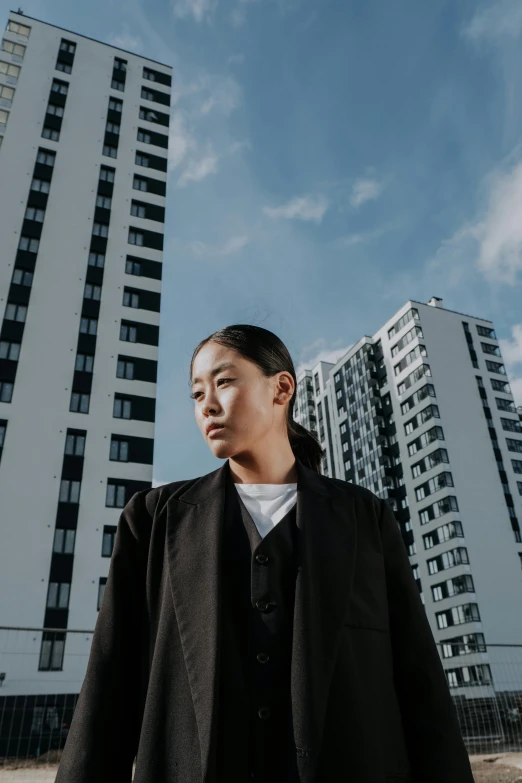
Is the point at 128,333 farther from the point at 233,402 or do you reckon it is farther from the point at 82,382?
the point at 233,402

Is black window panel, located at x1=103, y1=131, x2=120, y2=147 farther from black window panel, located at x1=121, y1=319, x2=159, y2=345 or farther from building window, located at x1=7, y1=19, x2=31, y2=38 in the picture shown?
black window panel, located at x1=121, y1=319, x2=159, y2=345

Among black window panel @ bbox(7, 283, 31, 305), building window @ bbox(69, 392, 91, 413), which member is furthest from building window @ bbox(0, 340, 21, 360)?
building window @ bbox(69, 392, 91, 413)

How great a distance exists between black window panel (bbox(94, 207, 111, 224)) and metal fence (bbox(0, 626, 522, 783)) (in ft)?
100.0

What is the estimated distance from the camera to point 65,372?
102 ft

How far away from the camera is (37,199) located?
3556cm

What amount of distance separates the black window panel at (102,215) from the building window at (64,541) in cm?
1999

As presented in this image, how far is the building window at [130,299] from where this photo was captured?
3475cm

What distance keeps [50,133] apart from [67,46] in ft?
33.2

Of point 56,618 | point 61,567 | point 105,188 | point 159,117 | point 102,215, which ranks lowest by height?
point 56,618

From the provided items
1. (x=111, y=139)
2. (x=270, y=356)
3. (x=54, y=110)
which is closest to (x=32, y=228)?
(x=111, y=139)

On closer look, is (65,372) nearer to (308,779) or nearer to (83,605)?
(83,605)

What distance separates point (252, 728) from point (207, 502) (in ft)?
2.31

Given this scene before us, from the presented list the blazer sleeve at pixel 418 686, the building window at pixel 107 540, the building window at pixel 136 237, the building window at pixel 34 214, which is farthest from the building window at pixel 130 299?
the blazer sleeve at pixel 418 686

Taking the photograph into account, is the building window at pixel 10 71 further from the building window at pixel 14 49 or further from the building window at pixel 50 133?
the building window at pixel 50 133
